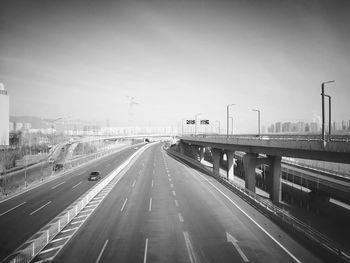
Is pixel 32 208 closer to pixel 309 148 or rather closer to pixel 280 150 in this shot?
pixel 309 148

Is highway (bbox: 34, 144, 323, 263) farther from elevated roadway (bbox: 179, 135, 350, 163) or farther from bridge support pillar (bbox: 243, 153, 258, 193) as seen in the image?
bridge support pillar (bbox: 243, 153, 258, 193)

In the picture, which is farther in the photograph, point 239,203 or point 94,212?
A: point 239,203

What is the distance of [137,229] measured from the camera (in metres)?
19.4

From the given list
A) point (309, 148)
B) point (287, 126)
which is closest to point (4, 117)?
point (309, 148)

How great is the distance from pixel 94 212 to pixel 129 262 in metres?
10.6

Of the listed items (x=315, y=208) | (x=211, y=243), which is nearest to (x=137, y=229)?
(x=211, y=243)

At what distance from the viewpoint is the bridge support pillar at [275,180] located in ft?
119

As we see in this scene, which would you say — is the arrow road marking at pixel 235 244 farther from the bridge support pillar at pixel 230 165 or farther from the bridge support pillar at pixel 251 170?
the bridge support pillar at pixel 230 165

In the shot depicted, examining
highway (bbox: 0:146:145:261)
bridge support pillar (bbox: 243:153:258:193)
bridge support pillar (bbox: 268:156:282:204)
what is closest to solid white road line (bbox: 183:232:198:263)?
highway (bbox: 0:146:145:261)

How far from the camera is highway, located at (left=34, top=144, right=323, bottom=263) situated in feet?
49.1

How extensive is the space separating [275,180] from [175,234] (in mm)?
24669

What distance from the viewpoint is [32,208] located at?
2475 cm

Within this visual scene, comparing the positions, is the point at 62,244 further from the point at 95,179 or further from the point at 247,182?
the point at 247,182

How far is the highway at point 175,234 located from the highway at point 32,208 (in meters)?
3.39
